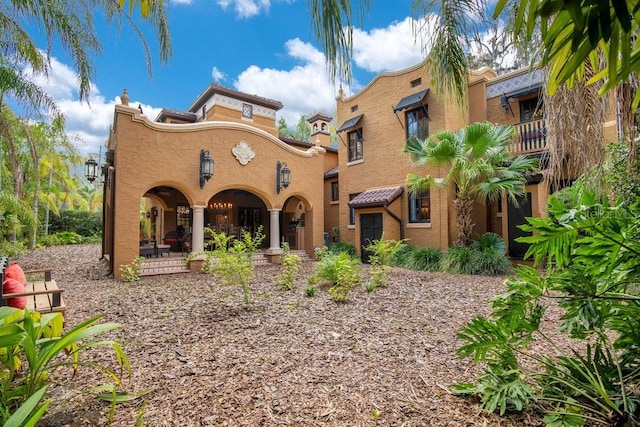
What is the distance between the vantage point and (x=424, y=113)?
41.1 feet

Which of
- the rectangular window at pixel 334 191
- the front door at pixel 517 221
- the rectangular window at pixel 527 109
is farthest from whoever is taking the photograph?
the rectangular window at pixel 334 191

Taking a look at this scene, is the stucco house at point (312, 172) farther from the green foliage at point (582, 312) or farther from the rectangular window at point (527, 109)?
the green foliage at point (582, 312)

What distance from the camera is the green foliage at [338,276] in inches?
257

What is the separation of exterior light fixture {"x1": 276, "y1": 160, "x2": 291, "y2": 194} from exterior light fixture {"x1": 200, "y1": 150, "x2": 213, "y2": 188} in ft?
9.27

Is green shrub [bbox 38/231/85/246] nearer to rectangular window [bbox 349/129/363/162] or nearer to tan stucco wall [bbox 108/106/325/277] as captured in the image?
tan stucco wall [bbox 108/106/325/277]

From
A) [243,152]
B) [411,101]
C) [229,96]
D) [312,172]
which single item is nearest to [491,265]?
[411,101]

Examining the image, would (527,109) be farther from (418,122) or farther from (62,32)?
(62,32)

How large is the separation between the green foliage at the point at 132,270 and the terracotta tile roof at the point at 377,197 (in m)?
8.23

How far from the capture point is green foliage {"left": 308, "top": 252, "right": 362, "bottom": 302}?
21.4 feet

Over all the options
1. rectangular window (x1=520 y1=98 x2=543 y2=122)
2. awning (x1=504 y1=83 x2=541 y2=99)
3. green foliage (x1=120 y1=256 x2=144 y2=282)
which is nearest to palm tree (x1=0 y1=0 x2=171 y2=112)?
green foliage (x1=120 y1=256 x2=144 y2=282)

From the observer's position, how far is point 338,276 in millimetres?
7074

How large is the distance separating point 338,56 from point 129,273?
9.55 m

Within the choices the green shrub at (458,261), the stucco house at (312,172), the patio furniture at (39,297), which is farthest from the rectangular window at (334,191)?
the patio furniture at (39,297)

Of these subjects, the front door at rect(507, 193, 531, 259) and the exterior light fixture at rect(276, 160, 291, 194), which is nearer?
the front door at rect(507, 193, 531, 259)
